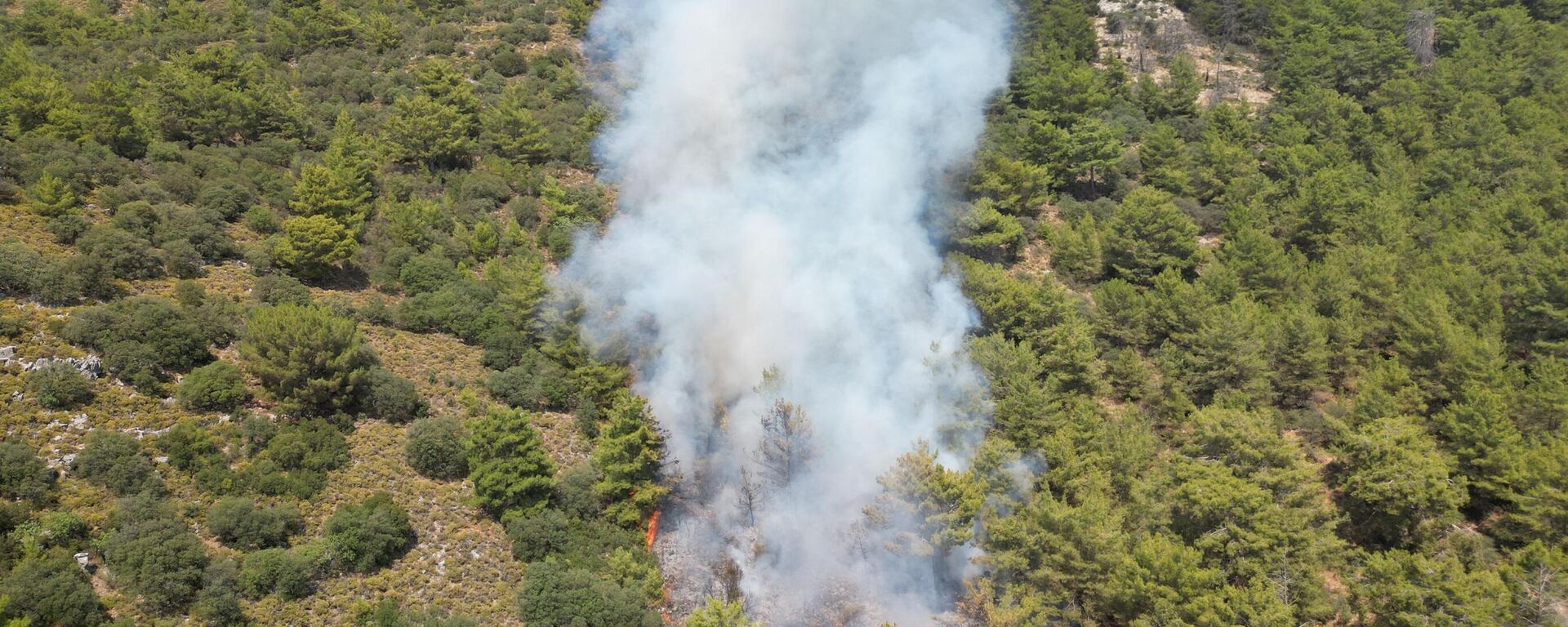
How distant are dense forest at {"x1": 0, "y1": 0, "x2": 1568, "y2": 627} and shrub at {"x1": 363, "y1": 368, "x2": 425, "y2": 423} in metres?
0.13

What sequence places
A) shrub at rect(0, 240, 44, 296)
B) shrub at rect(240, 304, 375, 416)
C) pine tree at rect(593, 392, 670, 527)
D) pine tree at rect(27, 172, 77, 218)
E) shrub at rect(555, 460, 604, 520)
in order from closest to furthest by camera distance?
shrub at rect(240, 304, 375, 416) < shrub at rect(0, 240, 44, 296) < pine tree at rect(593, 392, 670, 527) < shrub at rect(555, 460, 604, 520) < pine tree at rect(27, 172, 77, 218)

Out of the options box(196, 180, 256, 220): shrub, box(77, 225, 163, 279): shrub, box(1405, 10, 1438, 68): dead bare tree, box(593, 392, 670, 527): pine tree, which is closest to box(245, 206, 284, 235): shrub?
box(196, 180, 256, 220): shrub

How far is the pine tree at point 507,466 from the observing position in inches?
1305

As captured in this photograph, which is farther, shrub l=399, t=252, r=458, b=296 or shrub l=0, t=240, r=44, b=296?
shrub l=399, t=252, r=458, b=296

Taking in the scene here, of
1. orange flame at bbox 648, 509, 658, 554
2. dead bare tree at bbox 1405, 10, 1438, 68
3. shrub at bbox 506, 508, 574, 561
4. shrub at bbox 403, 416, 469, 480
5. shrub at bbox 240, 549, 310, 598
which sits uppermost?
dead bare tree at bbox 1405, 10, 1438, 68

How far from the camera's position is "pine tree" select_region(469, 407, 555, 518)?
33156 mm

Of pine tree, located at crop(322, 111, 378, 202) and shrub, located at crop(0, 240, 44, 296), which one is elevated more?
shrub, located at crop(0, 240, 44, 296)

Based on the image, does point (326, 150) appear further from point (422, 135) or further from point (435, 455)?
point (435, 455)

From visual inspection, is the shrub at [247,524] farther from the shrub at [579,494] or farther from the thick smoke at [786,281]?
the thick smoke at [786,281]

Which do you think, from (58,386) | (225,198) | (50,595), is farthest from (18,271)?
(50,595)

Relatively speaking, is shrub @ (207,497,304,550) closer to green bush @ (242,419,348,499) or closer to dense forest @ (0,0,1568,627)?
dense forest @ (0,0,1568,627)

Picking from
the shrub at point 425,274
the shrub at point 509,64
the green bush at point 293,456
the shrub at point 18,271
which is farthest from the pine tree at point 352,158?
the green bush at point 293,456

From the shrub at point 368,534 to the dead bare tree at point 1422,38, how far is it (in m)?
88.8

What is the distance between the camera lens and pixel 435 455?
113ft
